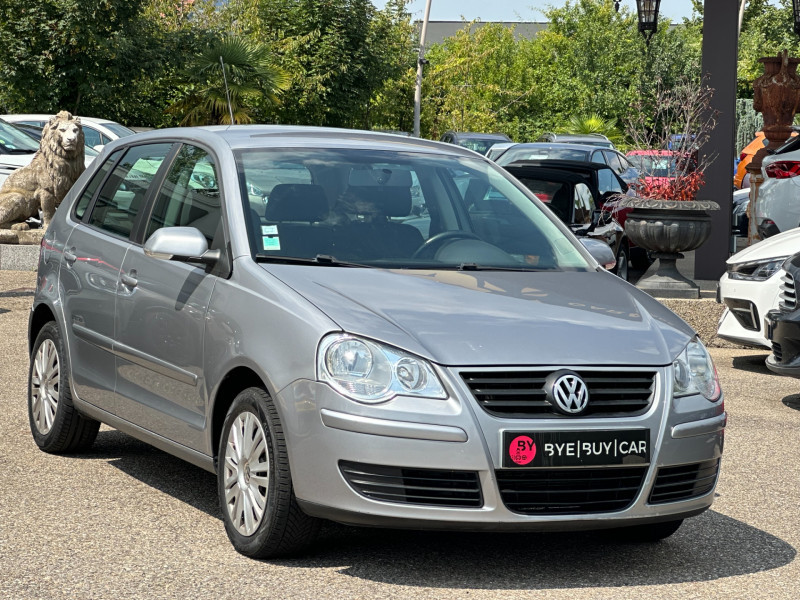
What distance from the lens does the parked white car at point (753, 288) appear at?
34.1ft

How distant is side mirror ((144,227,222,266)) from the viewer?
5375mm

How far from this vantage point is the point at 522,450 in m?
4.57

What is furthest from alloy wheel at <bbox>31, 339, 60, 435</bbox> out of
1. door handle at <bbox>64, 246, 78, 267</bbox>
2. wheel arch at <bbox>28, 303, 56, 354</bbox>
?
door handle at <bbox>64, 246, 78, 267</bbox>

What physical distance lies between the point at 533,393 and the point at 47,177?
1303cm

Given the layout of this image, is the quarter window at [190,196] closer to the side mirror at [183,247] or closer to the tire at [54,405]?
the side mirror at [183,247]

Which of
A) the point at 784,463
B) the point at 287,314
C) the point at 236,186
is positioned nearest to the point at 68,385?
the point at 236,186

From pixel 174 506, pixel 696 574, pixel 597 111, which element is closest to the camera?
pixel 696 574

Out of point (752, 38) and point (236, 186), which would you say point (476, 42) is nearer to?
point (752, 38)

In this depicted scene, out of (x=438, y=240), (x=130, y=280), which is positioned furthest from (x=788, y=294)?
(x=130, y=280)

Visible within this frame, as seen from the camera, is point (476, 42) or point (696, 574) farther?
point (476, 42)

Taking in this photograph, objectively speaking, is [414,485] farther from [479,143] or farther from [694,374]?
[479,143]

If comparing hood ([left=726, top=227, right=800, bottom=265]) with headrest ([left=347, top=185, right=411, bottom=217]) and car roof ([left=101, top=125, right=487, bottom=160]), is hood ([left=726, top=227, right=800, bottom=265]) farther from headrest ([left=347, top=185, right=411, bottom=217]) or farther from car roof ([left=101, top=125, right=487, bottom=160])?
headrest ([left=347, top=185, right=411, bottom=217])

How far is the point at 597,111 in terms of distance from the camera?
53438 mm

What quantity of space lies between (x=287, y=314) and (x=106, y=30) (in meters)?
28.5
